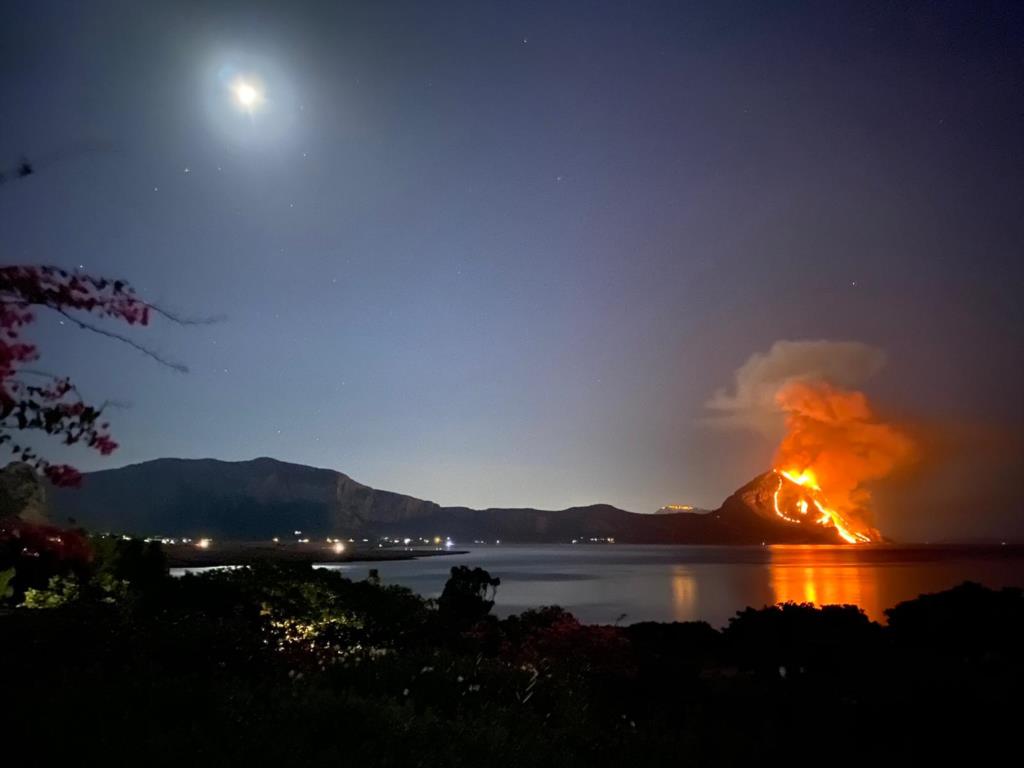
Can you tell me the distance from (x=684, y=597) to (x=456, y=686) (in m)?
51.4

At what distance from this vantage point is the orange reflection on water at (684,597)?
44.7m

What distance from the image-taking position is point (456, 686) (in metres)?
9.56

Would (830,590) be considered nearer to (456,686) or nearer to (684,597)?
(684,597)

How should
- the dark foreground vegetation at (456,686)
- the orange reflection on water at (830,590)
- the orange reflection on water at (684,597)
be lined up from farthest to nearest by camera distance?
the orange reflection on water at (830,590) → the orange reflection on water at (684,597) → the dark foreground vegetation at (456,686)

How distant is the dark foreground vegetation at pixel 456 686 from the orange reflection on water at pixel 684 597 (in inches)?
1062

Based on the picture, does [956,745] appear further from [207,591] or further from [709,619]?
[709,619]

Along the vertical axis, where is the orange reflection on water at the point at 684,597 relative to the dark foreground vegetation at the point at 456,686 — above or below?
below

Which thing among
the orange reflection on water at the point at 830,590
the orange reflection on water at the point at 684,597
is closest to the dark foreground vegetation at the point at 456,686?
the orange reflection on water at the point at 684,597

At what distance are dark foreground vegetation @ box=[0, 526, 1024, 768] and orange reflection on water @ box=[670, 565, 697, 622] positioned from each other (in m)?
27.0

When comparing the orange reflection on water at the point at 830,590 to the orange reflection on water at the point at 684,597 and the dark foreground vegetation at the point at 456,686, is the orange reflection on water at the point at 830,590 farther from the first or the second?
the dark foreground vegetation at the point at 456,686

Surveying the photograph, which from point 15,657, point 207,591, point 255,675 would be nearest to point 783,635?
point 255,675

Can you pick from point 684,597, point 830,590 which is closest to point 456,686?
point 684,597

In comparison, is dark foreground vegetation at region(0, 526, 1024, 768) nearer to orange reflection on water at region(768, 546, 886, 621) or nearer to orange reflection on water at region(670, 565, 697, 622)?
orange reflection on water at region(670, 565, 697, 622)

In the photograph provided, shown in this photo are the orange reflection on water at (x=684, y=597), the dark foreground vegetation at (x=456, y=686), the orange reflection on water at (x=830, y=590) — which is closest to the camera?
the dark foreground vegetation at (x=456, y=686)
